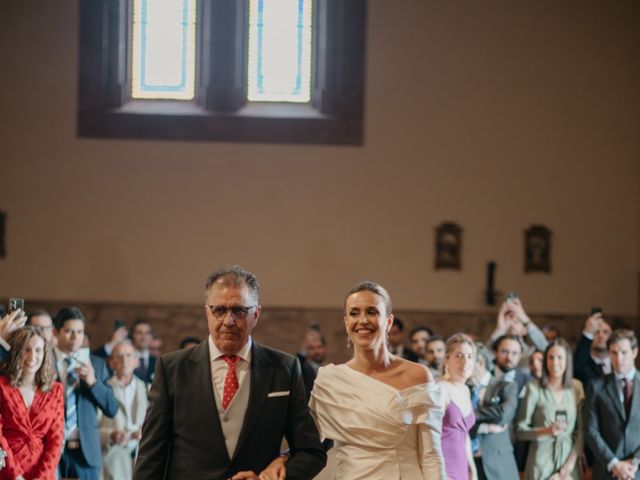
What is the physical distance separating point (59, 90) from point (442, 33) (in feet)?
16.3

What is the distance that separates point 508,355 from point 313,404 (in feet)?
12.8

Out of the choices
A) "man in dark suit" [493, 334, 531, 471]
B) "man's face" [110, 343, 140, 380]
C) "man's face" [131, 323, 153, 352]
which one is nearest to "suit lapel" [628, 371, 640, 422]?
"man in dark suit" [493, 334, 531, 471]

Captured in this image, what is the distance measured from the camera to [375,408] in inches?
159

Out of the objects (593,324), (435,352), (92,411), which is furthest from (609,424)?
(92,411)

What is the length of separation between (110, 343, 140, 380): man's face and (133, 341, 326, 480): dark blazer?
3835 millimetres

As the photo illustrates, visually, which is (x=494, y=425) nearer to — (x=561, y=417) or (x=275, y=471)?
(x=561, y=417)

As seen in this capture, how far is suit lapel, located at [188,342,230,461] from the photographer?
3.59m

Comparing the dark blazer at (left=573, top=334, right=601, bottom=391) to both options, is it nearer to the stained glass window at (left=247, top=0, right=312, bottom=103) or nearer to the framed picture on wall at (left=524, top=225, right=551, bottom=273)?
the framed picture on wall at (left=524, top=225, right=551, bottom=273)

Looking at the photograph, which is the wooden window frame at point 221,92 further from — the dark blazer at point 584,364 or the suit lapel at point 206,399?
the suit lapel at point 206,399

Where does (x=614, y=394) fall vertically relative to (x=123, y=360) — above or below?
below

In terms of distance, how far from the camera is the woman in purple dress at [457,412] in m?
5.42

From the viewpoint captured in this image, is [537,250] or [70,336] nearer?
[70,336]

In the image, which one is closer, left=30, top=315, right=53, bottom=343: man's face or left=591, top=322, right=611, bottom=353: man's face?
left=30, top=315, right=53, bottom=343: man's face

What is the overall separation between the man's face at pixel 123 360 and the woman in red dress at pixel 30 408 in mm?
1600
